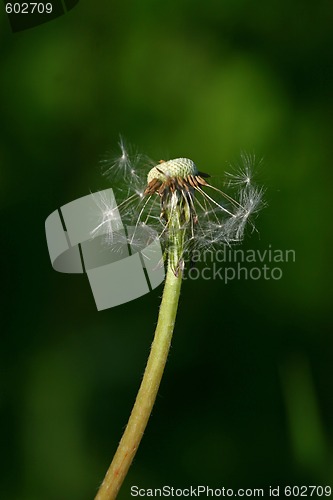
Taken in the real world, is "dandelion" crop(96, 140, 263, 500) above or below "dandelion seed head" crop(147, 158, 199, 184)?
below

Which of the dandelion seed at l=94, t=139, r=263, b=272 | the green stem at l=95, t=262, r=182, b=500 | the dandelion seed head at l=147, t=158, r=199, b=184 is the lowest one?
the green stem at l=95, t=262, r=182, b=500

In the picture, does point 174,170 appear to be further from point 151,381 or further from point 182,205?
point 151,381

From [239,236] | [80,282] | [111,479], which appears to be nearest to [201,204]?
[239,236]

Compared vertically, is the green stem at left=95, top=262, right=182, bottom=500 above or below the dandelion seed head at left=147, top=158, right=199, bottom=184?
below

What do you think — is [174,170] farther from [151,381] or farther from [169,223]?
[151,381]

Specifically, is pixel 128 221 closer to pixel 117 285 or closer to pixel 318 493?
pixel 117 285

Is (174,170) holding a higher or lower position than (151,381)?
higher

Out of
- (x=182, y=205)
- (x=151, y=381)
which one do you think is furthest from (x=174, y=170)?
(x=151, y=381)


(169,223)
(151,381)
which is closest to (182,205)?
(169,223)

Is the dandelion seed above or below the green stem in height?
above
